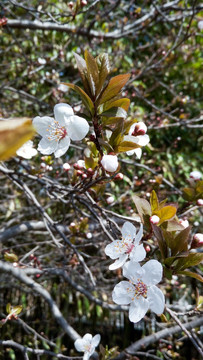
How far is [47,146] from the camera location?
2.91 ft

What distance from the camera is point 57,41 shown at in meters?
3.34

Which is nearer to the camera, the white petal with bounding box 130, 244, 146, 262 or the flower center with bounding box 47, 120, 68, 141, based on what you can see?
the white petal with bounding box 130, 244, 146, 262

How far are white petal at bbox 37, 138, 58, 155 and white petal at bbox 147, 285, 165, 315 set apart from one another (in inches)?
19.5

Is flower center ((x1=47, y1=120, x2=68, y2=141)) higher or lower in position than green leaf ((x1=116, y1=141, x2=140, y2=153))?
higher

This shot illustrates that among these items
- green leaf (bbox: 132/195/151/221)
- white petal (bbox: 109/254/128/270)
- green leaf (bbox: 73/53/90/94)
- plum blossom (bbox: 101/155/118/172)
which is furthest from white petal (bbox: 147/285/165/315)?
green leaf (bbox: 73/53/90/94)

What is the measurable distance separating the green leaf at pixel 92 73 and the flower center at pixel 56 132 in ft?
0.63

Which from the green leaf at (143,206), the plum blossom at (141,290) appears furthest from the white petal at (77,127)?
the plum blossom at (141,290)

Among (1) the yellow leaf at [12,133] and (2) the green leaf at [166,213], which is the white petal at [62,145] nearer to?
(2) the green leaf at [166,213]

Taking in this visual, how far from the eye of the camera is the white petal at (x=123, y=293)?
80 cm

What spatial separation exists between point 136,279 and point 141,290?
0.04m

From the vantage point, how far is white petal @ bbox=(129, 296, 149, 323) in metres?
0.74

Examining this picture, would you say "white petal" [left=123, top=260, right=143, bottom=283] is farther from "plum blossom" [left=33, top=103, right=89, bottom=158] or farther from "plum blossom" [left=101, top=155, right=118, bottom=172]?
"plum blossom" [left=33, top=103, right=89, bottom=158]

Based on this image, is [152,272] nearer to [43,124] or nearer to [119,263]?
[119,263]

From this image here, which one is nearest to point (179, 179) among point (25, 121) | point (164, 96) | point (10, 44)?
point (164, 96)
